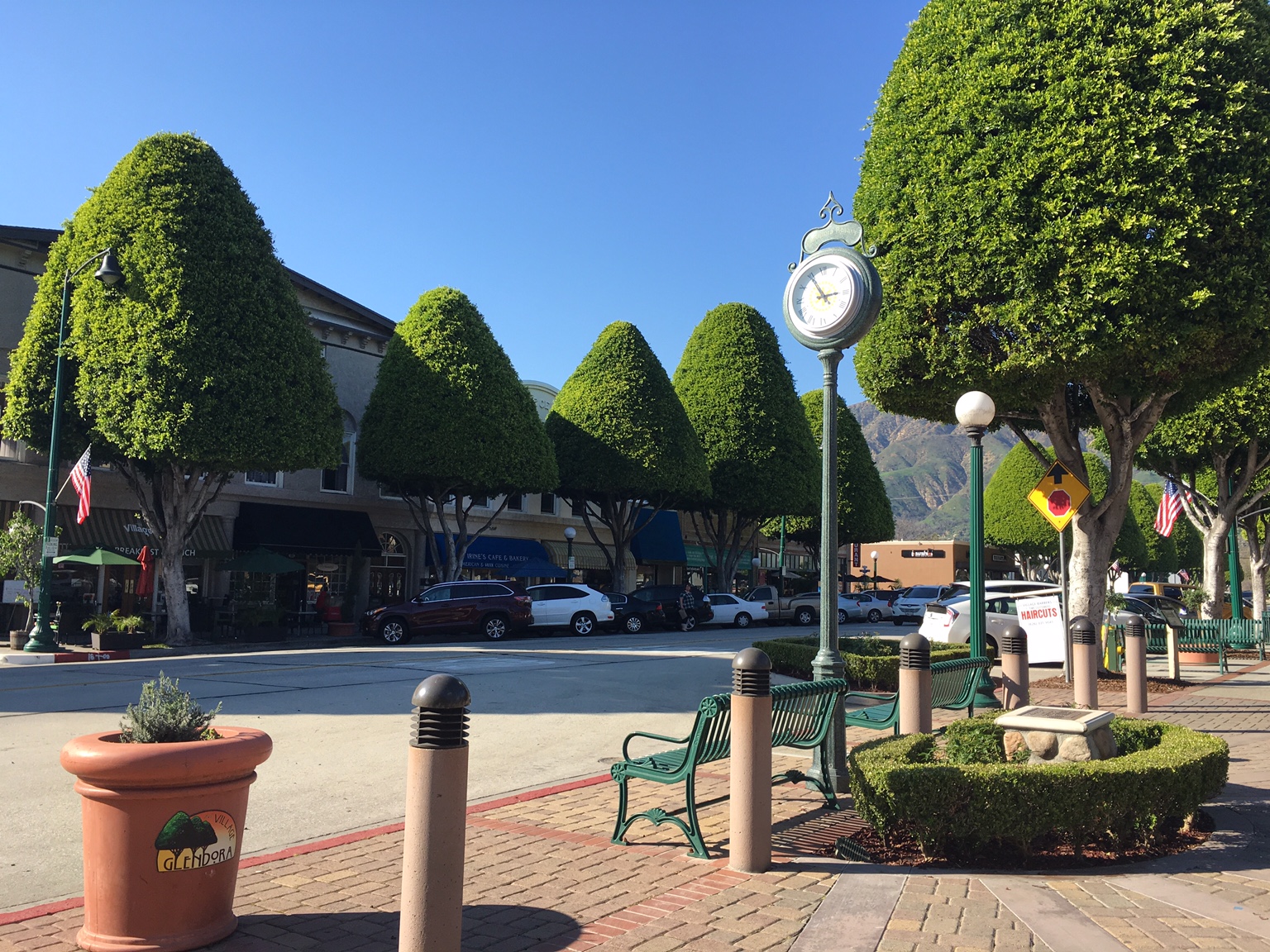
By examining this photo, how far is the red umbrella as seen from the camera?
26.2m

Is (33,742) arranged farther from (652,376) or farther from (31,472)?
(652,376)

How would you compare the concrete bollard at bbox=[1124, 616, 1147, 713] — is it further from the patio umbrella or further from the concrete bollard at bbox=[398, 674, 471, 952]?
the patio umbrella

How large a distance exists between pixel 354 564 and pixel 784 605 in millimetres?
16397

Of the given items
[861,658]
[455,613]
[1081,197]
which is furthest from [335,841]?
[455,613]

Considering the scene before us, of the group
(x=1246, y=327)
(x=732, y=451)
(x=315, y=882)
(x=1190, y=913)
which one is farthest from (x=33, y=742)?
(x=732, y=451)

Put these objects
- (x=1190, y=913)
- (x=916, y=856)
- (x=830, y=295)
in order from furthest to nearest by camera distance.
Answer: (x=830, y=295) → (x=916, y=856) → (x=1190, y=913)

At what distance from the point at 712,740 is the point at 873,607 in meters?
39.6

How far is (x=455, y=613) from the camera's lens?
91.0 feet

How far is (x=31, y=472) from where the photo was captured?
2600cm

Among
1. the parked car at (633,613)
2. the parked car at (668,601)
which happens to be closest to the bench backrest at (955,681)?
the parked car at (633,613)

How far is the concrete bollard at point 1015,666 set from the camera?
33.5 ft

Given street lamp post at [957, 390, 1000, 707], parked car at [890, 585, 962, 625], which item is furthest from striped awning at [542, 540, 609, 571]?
street lamp post at [957, 390, 1000, 707]

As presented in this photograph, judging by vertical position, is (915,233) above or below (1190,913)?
above

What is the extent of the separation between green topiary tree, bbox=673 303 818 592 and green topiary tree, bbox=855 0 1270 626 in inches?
1039
